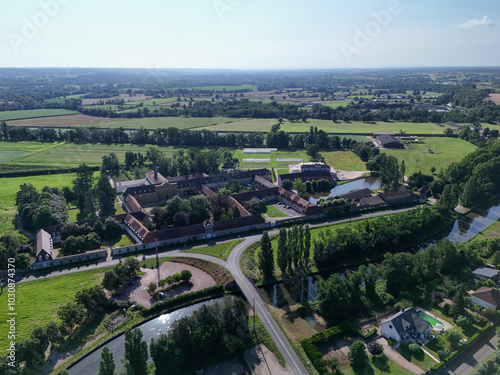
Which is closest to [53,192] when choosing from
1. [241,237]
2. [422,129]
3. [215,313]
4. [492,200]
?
[241,237]

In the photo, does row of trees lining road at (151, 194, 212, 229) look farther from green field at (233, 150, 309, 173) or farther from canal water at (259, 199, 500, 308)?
green field at (233, 150, 309, 173)

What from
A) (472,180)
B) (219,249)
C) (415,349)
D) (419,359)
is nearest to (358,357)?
(415,349)

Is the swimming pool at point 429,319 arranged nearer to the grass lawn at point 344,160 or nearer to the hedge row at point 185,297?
the hedge row at point 185,297

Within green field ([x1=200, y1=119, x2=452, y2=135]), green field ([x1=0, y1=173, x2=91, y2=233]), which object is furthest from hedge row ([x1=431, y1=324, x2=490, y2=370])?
green field ([x1=200, y1=119, x2=452, y2=135])

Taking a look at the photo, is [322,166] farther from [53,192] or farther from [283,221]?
[53,192]

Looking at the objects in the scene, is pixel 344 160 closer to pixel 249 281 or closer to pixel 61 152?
pixel 249 281
